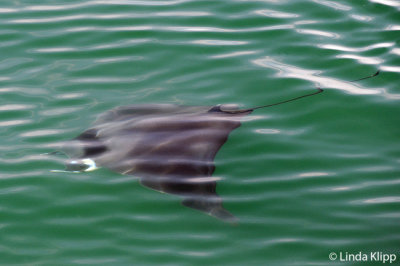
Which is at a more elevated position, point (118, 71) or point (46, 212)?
point (118, 71)

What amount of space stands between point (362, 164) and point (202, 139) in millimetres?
1564

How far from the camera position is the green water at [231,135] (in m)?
4.23

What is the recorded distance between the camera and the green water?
4234mm

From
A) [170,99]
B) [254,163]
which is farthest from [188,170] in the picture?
[170,99]

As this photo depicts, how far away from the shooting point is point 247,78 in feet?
21.4

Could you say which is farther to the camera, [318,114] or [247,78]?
[247,78]

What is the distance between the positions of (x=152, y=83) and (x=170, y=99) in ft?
1.53

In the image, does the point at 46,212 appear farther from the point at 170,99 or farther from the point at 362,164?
the point at 362,164

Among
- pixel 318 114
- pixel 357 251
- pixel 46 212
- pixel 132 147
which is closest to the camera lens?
pixel 357 251

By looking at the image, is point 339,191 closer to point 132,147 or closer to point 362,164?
point 362,164

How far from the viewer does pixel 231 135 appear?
5.52 m

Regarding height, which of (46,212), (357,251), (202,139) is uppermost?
(202,139)

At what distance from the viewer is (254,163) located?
5.14m

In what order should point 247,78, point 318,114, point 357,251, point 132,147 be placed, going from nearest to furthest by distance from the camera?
point 357,251, point 132,147, point 318,114, point 247,78
